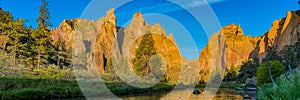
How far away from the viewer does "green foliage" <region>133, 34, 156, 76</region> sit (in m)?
62.6

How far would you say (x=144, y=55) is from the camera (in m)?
65.2

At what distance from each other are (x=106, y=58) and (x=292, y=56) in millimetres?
64009

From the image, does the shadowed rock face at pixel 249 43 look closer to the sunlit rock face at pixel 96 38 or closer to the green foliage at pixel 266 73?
the sunlit rock face at pixel 96 38

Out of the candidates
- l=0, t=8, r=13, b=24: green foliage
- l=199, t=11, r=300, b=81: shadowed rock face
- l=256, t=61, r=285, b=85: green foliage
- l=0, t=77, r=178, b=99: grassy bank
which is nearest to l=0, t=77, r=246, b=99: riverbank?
l=0, t=77, r=178, b=99: grassy bank

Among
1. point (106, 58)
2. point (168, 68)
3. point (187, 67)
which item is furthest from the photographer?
point (106, 58)

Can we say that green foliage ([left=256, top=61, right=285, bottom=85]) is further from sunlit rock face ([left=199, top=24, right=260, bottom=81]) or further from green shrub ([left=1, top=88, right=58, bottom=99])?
sunlit rock face ([left=199, top=24, right=260, bottom=81])

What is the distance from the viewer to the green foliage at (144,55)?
205 feet

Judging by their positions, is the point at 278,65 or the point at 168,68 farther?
the point at 168,68

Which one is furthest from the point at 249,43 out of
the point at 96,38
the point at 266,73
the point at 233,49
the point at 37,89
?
the point at 37,89

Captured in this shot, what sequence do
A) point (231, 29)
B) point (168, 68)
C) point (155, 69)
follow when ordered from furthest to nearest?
1. point (231, 29)
2. point (168, 68)
3. point (155, 69)

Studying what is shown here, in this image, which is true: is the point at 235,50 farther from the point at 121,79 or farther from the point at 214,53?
the point at 121,79

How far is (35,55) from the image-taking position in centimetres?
5434

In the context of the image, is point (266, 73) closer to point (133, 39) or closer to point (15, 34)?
point (15, 34)

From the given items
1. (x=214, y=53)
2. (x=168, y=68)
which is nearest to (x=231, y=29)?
(x=214, y=53)
